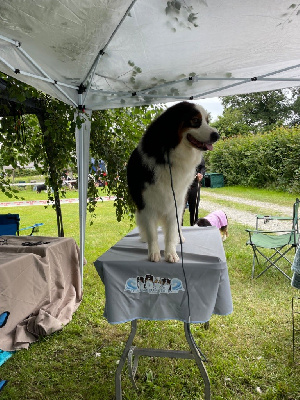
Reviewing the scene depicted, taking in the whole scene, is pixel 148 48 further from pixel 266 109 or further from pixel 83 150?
pixel 266 109

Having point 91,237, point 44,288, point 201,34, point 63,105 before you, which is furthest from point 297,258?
point 91,237

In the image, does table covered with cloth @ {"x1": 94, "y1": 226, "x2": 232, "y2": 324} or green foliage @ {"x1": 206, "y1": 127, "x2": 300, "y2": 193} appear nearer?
table covered with cloth @ {"x1": 94, "y1": 226, "x2": 232, "y2": 324}

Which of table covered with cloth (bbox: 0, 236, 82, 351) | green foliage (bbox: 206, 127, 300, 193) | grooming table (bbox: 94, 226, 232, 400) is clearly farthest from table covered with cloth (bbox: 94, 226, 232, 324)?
green foliage (bbox: 206, 127, 300, 193)

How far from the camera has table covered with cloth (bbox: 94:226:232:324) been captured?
5.33ft

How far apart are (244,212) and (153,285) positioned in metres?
7.07

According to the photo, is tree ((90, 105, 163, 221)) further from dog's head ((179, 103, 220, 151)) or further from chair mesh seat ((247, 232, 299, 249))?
dog's head ((179, 103, 220, 151))

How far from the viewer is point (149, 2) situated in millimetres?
1651

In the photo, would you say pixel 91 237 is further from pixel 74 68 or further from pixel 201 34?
pixel 201 34

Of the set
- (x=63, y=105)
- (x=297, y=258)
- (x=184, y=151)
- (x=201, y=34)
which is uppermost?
(x=201, y=34)

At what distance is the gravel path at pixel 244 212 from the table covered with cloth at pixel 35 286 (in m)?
4.80

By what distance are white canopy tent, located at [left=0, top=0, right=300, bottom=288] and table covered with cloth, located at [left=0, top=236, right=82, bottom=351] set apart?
84 centimetres

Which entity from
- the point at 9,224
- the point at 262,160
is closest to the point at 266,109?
the point at 262,160

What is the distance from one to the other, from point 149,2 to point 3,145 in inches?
105

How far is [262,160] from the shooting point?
10.7m
